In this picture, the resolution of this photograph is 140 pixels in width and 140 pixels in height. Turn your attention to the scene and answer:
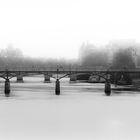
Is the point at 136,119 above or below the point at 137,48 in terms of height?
below

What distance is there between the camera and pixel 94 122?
115 ft

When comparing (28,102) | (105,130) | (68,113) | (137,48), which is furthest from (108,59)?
(105,130)

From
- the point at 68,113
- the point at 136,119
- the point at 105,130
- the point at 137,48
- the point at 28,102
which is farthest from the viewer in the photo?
the point at 137,48

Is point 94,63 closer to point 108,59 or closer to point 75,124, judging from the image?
point 108,59

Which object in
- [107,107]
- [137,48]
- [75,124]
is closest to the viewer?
[75,124]

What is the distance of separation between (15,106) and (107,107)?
12.8 metres

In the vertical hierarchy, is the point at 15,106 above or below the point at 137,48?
below

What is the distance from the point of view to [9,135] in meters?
29.4

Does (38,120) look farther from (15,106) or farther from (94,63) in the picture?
(94,63)

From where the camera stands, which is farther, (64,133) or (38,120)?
(38,120)

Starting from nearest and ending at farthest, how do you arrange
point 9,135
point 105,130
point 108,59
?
point 9,135, point 105,130, point 108,59

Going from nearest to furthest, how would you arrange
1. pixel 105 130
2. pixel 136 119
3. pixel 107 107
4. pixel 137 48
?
1. pixel 105 130
2. pixel 136 119
3. pixel 107 107
4. pixel 137 48

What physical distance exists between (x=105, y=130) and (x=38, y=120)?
823 centimetres

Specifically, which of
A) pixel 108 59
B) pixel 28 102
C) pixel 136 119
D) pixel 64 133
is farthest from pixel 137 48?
pixel 64 133
